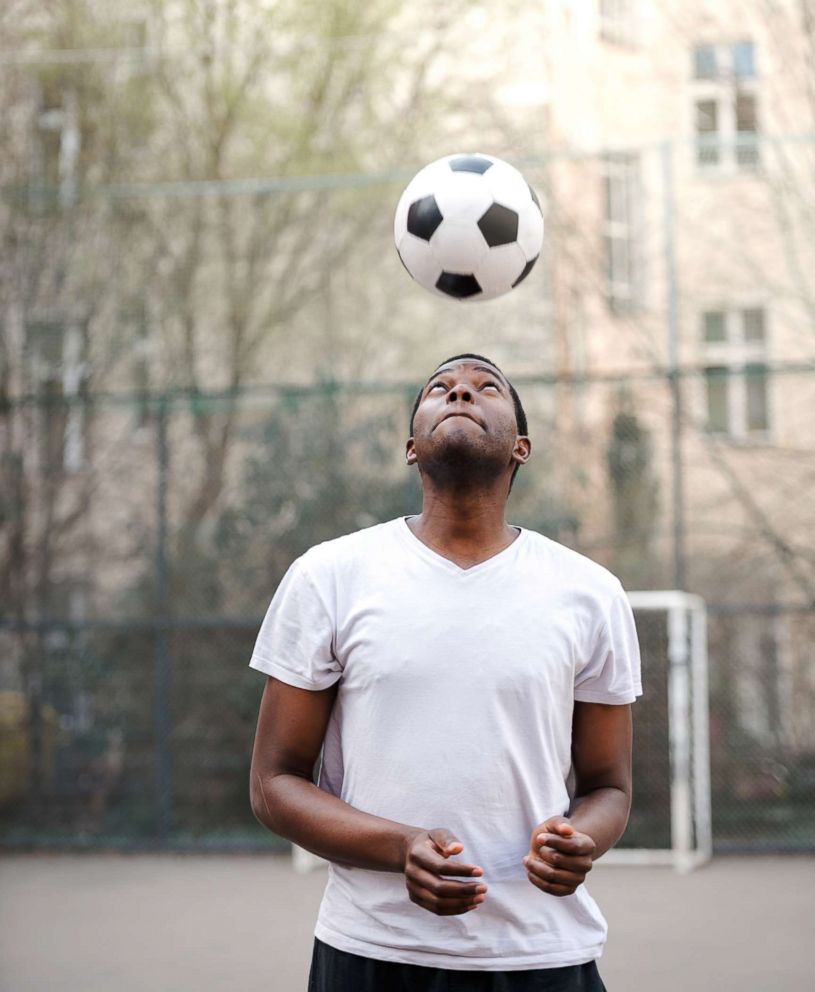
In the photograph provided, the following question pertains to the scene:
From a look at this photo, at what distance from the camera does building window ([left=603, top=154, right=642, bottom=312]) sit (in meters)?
12.3

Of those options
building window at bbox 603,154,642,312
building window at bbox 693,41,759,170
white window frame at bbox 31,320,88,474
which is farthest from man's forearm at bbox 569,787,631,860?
building window at bbox 693,41,759,170

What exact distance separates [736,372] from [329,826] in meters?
7.25

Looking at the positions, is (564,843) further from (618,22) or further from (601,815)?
(618,22)

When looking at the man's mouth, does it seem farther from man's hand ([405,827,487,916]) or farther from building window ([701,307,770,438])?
building window ([701,307,770,438])

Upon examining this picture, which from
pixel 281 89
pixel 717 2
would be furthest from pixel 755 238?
pixel 281 89

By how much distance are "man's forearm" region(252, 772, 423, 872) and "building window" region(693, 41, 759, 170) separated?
34.9 feet

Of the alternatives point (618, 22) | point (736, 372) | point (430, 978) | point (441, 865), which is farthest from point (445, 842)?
point (618, 22)

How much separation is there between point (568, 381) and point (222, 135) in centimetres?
539

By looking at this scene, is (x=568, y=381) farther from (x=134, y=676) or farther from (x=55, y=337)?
(x=55, y=337)

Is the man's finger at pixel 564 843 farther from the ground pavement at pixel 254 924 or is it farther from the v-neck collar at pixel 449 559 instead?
the ground pavement at pixel 254 924

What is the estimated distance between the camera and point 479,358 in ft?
8.36

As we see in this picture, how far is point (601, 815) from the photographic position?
7.68 feet

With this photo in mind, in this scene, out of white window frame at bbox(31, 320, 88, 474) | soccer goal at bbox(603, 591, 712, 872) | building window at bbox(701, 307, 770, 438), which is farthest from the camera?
white window frame at bbox(31, 320, 88, 474)

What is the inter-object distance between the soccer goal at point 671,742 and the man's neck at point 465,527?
632 cm
